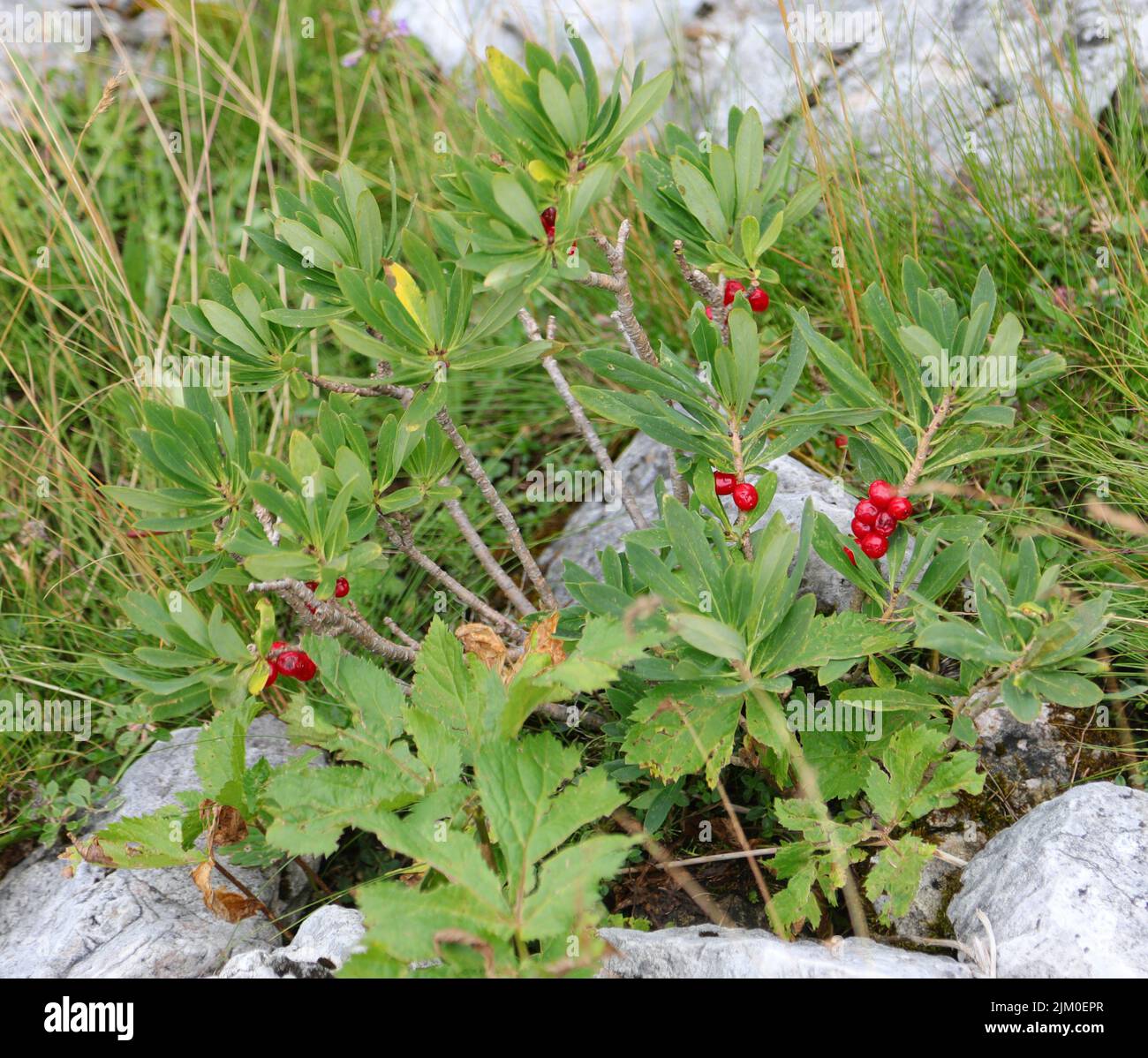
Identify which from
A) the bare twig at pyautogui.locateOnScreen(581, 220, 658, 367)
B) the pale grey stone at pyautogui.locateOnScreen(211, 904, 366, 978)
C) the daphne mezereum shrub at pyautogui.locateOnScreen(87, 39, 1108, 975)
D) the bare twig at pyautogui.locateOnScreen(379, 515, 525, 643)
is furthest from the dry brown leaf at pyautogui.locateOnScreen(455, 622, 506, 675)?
the bare twig at pyautogui.locateOnScreen(581, 220, 658, 367)

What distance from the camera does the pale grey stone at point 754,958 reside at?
1.88m

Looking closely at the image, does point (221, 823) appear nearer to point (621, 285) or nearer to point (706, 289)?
point (621, 285)

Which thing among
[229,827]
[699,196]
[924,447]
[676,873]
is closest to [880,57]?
[699,196]

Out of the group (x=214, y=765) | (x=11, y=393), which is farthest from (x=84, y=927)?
(x=11, y=393)

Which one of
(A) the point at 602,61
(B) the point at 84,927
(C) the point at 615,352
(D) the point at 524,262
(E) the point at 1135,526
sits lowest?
(B) the point at 84,927

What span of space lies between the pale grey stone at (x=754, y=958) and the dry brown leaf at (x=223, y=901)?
899 mm

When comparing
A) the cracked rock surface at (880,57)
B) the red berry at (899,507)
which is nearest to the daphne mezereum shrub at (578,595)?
the red berry at (899,507)

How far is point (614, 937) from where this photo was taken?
2.12 meters

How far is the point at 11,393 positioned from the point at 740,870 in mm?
3351

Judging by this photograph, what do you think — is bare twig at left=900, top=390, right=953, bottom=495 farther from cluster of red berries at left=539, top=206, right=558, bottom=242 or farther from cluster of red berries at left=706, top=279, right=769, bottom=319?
cluster of red berries at left=539, top=206, right=558, bottom=242

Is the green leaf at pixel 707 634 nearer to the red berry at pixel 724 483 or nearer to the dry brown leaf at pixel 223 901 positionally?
the red berry at pixel 724 483

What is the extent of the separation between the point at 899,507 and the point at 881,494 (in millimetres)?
46

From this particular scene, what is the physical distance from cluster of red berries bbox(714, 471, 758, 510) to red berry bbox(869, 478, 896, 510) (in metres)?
0.25
